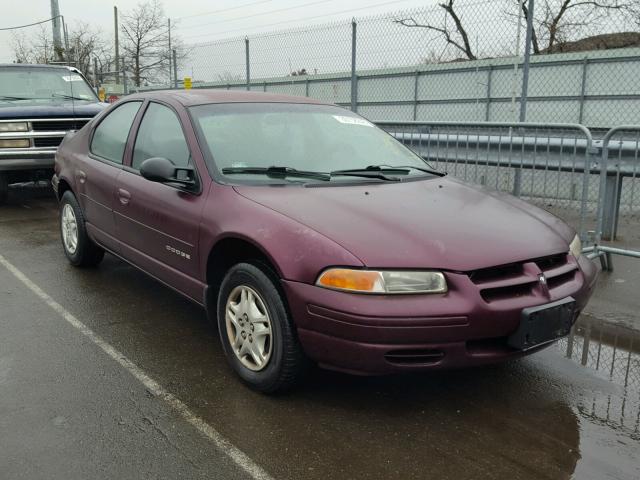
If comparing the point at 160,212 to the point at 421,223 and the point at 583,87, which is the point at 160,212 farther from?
the point at 583,87

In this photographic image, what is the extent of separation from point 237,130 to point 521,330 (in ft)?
7.03

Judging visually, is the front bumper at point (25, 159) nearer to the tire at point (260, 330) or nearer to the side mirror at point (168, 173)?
the side mirror at point (168, 173)

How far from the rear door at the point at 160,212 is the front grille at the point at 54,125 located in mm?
4773

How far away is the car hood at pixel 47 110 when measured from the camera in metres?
8.32

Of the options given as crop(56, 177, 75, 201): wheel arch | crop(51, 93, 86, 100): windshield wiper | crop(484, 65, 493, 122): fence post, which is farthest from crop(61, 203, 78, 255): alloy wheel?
crop(484, 65, 493, 122): fence post

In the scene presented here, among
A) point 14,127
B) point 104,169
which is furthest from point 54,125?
point 104,169

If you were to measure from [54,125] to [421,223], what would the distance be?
7.13 meters

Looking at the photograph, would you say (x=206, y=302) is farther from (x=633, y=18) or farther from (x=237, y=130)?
(x=633, y=18)

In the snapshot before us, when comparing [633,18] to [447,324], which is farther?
[633,18]

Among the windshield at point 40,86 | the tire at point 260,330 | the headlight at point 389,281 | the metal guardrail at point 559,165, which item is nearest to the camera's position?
the headlight at point 389,281

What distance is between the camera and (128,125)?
471cm

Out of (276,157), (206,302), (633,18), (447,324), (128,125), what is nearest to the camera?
(447,324)

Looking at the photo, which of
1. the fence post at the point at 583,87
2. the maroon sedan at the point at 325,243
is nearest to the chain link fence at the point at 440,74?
the fence post at the point at 583,87

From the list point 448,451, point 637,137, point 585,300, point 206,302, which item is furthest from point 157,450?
point 637,137
